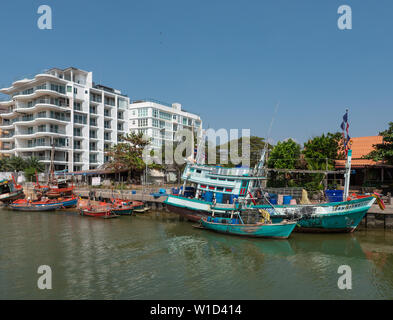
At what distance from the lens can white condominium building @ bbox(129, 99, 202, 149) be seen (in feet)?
235

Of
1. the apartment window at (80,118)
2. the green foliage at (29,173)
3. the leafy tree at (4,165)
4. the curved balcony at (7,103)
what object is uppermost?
the curved balcony at (7,103)

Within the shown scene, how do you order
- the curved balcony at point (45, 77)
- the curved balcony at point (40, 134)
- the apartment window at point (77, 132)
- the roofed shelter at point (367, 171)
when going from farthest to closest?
the apartment window at point (77, 132)
the curved balcony at point (40, 134)
the curved balcony at point (45, 77)
the roofed shelter at point (367, 171)

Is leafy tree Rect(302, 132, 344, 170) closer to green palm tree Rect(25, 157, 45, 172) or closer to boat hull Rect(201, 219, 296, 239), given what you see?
boat hull Rect(201, 219, 296, 239)

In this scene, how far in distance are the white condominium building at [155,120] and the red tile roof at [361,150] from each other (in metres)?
44.3

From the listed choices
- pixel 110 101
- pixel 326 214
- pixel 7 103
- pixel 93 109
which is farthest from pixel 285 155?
pixel 7 103

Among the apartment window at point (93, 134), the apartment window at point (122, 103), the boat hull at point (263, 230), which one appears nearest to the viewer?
the boat hull at point (263, 230)

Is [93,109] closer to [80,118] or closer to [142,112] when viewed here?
[80,118]

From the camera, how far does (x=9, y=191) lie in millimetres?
42844

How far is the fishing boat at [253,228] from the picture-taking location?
21.4 m

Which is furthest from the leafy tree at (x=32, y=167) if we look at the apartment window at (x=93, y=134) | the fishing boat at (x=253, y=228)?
the fishing boat at (x=253, y=228)

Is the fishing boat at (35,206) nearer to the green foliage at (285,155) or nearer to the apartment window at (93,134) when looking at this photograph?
the green foliage at (285,155)

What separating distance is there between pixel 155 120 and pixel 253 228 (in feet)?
180

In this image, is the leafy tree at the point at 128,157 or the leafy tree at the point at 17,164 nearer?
the leafy tree at the point at 128,157

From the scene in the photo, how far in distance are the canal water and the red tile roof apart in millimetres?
11423
